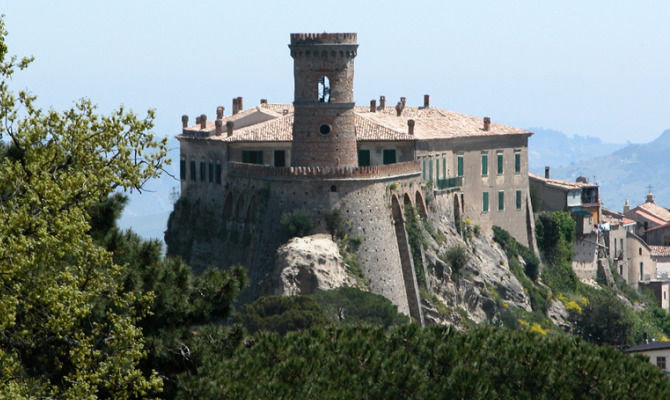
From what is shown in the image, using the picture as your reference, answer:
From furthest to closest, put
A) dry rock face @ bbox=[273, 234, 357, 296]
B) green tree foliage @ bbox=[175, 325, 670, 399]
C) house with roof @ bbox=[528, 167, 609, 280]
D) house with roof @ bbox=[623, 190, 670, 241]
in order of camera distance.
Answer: house with roof @ bbox=[623, 190, 670, 241]
house with roof @ bbox=[528, 167, 609, 280]
dry rock face @ bbox=[273, 234, 357, 296]
green tree foliage @ bbox=[175, 325, 670, 399]

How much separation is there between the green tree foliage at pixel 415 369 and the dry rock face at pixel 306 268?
30.7m

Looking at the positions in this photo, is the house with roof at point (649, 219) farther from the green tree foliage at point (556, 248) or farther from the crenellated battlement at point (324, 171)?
the crenellated battlement at point (324, 171)

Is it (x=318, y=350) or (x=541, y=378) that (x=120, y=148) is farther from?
(x=541, y=378)

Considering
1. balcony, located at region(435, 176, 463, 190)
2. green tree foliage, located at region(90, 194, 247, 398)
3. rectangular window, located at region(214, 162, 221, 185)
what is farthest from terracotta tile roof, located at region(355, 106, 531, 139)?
green tree foliage, located at region(90, 194, 247, 398)

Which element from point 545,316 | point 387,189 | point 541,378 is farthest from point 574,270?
point 541,378

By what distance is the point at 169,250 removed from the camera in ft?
259

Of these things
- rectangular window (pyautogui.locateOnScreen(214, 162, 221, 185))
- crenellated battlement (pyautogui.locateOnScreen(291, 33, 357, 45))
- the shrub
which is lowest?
the shrub

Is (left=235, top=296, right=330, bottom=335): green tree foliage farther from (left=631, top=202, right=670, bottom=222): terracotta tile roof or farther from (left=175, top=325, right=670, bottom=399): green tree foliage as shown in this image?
Answer: (left=631, top=202, right=670, bottom=222): terracotta tile roof

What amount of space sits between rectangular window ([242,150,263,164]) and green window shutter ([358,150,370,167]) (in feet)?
16.0

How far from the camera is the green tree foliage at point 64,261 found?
28.6 metres

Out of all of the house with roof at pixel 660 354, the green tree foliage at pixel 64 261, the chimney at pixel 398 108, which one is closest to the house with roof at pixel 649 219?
the chimney at pixel 398 108

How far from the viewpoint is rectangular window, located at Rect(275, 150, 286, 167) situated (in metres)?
74.1

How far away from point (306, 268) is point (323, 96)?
810 cm

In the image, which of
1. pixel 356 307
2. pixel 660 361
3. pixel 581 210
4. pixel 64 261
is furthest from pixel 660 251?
pixel 64 261
